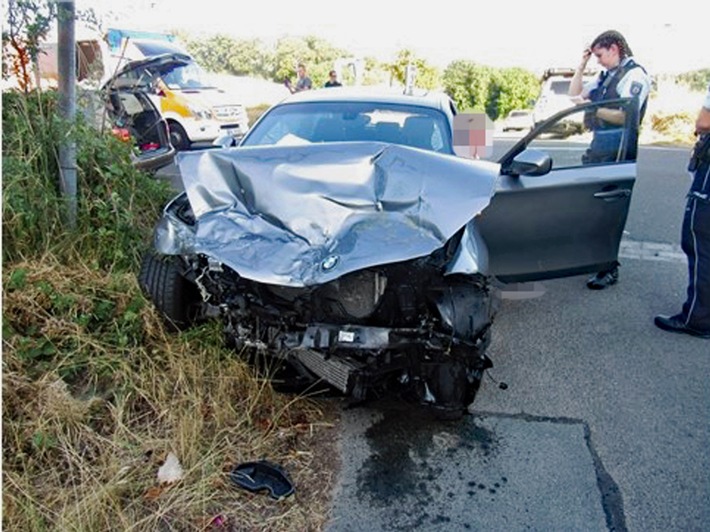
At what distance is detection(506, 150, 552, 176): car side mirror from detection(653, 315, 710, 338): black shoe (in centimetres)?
152

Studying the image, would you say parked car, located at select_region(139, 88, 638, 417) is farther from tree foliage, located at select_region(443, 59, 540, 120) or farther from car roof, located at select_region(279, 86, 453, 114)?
tree foliage, located at select_region(443, 59, 540, 120)

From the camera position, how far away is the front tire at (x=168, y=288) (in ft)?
9.29

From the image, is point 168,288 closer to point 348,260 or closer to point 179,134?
point 348,260

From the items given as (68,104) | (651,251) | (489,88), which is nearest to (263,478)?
(68,104)

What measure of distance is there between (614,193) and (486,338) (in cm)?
214

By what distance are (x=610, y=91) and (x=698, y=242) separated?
60.0 inches

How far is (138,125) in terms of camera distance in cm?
580

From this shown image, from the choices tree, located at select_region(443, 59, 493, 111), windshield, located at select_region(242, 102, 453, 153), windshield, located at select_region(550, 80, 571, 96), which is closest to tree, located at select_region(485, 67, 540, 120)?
tree, located at select_region(443, 59, 493, 111)

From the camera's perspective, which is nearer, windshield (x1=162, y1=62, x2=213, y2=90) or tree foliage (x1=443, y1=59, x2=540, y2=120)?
windshield (x1=162, y1=62, x2=213, y2=90)

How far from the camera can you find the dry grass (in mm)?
2180

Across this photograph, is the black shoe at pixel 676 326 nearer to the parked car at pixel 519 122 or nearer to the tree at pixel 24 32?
the tree at pixel 24 32

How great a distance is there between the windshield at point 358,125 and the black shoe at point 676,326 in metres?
1.97

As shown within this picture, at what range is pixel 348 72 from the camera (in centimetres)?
2462

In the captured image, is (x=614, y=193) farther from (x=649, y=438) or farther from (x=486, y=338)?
(x=486, y=338)
